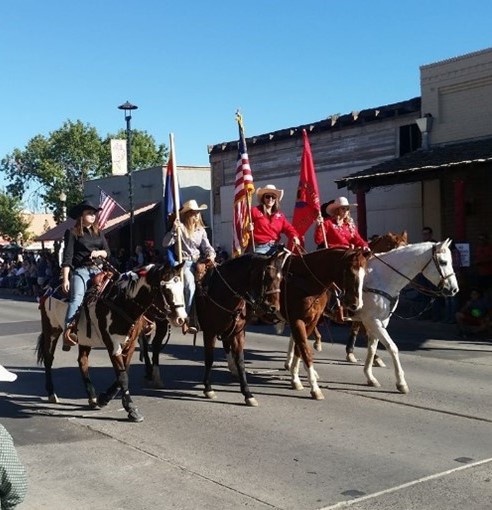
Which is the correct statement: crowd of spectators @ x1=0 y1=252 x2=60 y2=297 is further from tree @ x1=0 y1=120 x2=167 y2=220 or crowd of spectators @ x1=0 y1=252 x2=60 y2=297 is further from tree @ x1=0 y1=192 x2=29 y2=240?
tree @ x1=0 y1=192 x2=29 y2=240

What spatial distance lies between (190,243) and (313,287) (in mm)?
1889

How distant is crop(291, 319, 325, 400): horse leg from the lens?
340 inches

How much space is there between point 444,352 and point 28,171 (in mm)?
55416

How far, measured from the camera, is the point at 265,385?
9633 millimetres

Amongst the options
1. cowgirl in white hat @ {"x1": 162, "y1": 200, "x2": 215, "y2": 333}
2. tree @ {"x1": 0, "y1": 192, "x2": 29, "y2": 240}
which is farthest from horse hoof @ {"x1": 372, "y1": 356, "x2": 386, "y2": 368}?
tree @ {"x1": 0, "y1": 192, "x2": 29, "y2": 240}

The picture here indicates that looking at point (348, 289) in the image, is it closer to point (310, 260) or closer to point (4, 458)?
point (310, 260)

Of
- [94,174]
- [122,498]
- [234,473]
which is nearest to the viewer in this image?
[122,498]

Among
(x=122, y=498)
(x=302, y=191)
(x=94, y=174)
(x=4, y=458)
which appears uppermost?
(x=94, y=174)

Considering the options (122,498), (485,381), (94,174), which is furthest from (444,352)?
(94,174)

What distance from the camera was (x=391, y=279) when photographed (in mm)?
9500

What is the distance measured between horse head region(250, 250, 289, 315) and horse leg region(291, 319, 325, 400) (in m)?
0.40

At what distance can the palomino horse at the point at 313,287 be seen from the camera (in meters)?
8.42

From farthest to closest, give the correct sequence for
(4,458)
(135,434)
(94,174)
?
(94,174)
(135,434)
(4,458)

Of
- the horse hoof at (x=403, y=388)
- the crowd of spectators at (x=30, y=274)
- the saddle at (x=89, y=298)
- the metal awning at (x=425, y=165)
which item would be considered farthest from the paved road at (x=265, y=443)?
the crowd of spectators at (x=30, y=274)
